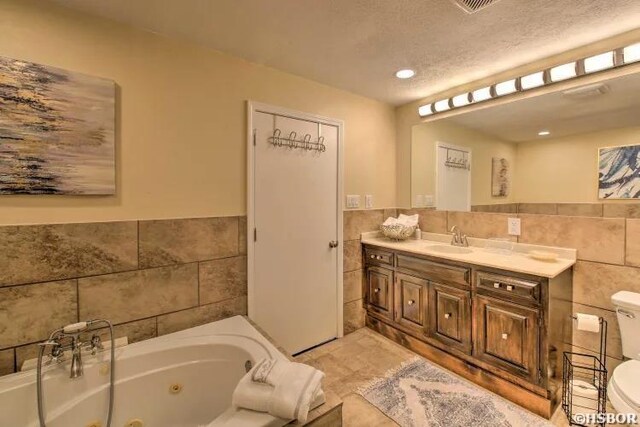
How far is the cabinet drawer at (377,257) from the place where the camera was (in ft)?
8.73

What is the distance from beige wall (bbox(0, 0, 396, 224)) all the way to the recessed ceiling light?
771mm

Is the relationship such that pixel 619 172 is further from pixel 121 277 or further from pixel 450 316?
pixel 121 277

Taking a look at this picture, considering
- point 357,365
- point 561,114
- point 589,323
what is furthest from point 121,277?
point 561,114

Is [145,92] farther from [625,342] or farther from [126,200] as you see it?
[625,342]

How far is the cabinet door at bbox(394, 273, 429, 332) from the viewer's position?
94.0 inches

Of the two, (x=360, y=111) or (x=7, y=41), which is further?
(x=360, y=111)

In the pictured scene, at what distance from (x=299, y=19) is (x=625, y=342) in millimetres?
2621

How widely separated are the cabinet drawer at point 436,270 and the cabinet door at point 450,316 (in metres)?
0.06

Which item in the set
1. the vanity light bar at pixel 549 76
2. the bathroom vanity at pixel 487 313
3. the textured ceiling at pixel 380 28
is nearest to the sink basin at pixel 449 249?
the bathroom vanity at pixel 487 313

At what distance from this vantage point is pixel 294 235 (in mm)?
2432

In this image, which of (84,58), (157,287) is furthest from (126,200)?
(84,58)

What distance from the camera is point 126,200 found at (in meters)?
1.73

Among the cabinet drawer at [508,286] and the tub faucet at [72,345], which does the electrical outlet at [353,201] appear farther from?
the tub faucet at [72,345]

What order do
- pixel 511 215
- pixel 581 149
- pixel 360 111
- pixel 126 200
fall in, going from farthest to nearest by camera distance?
pixel 360 111 < pixel 511 215 < pixel 581 149 < pixel 126 200
